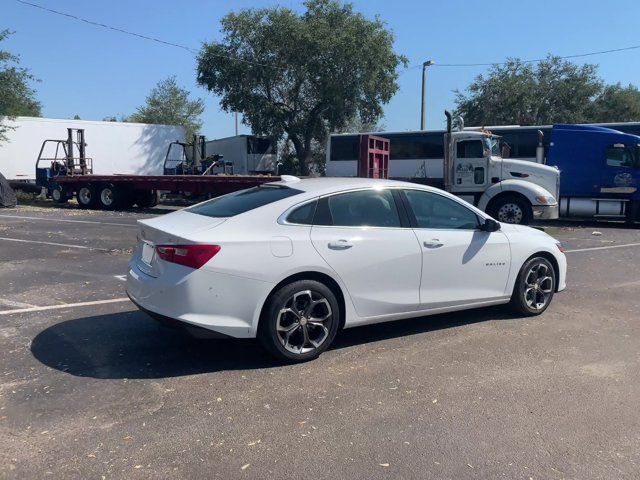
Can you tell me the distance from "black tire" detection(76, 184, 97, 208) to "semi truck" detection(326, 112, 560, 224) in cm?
1283

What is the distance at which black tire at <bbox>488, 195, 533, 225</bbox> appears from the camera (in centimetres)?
1573

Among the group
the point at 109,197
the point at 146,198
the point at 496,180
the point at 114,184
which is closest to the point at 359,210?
the point at 496,180

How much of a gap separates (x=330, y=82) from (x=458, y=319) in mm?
27850

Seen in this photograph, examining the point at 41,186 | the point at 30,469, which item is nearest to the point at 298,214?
the point at 30,469

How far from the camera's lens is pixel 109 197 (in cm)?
2170

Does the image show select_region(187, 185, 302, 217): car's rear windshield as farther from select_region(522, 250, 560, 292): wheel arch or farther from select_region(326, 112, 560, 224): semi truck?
select_region(326, 112, 560, 224): semi truck

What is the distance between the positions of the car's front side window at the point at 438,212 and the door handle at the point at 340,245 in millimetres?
856

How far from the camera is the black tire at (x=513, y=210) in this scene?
15.7 metres

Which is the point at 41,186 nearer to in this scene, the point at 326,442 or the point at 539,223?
the point at 539,223

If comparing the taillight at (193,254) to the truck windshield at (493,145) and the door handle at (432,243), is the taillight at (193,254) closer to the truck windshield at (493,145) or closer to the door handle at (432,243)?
the door handle at (432,243)

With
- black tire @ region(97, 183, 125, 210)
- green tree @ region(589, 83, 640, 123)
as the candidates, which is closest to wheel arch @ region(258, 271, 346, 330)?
black tire @ region(97, 183, 125, 210)

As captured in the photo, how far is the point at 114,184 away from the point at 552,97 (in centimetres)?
2920

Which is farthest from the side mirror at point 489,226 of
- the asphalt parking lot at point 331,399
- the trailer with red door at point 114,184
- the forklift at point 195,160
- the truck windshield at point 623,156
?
the forklift at point 195,160

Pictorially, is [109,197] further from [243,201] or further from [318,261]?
[318,261]
